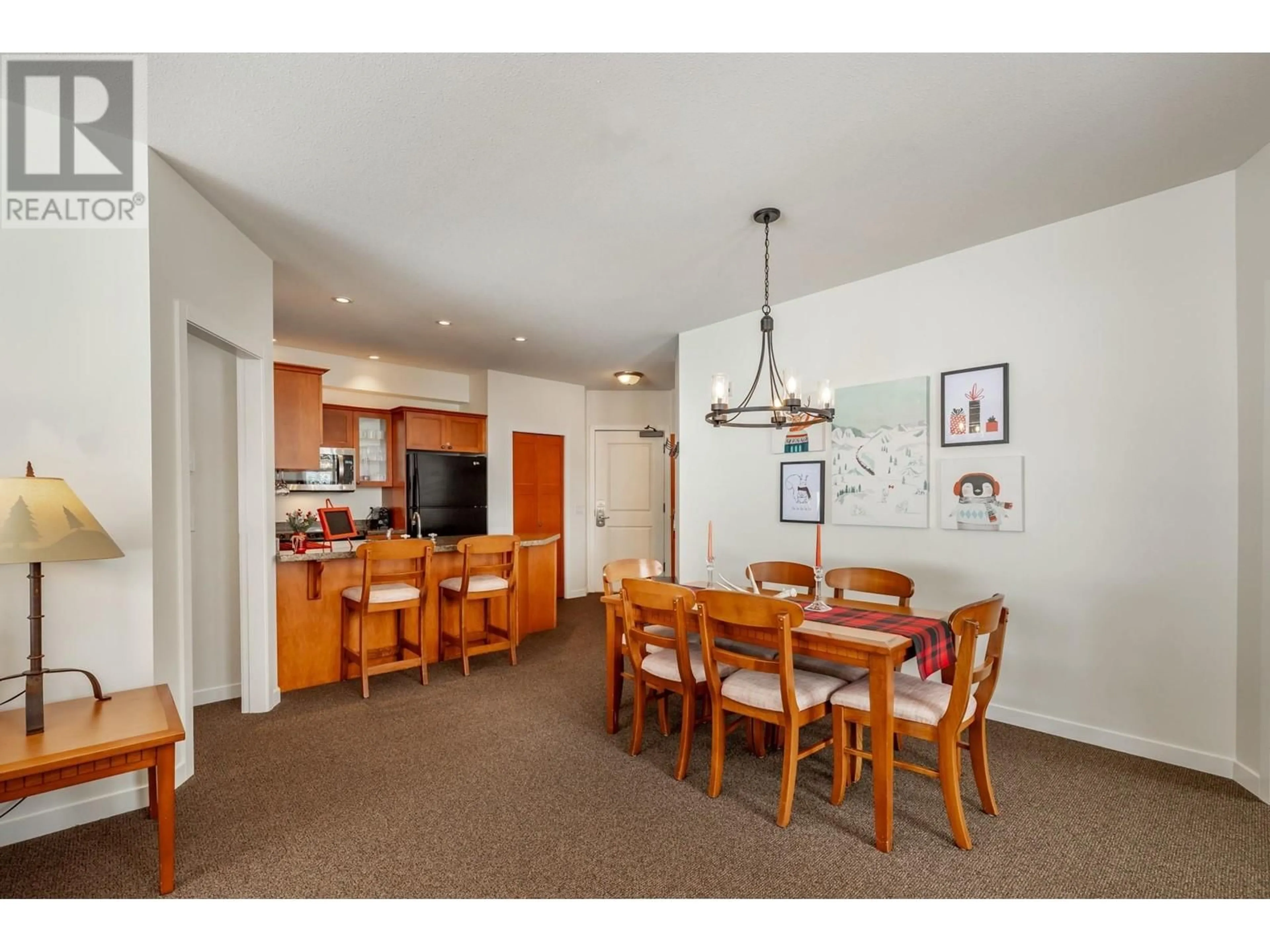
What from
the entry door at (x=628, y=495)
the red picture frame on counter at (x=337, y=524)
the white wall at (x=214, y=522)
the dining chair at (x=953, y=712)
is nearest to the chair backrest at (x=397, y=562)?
the white wall at (x=214, y=522)

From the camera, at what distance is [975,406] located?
10.8ft

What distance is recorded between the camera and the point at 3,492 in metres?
1.80

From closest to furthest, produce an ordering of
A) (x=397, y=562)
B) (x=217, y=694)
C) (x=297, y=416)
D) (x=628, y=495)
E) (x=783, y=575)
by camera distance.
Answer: (x=783, y=575), (x=217, y=694), (x=397, y=562), (x=297, y=416), (x=628, y=495)

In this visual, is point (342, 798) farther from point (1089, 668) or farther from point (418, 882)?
point (1089, 668)

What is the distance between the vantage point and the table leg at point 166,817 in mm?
1793

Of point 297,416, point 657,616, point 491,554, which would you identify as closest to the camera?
point 657,616

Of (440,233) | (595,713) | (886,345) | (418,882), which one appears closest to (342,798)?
(418,882)

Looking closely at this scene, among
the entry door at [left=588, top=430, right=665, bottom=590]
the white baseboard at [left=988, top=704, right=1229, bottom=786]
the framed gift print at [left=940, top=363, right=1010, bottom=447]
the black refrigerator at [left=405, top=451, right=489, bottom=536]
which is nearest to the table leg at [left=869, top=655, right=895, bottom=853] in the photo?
the white baseboard at [left=988, top=704, right=1229, bottom=786]

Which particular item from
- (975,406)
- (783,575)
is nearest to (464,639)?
(783,575)

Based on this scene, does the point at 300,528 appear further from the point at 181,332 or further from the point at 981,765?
the point at 981,765

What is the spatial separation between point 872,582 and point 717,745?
1.29 metres

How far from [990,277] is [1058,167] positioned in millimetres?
804

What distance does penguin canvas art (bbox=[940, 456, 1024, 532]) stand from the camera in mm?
3145

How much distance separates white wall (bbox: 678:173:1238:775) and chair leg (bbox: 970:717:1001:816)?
110 centimetres
